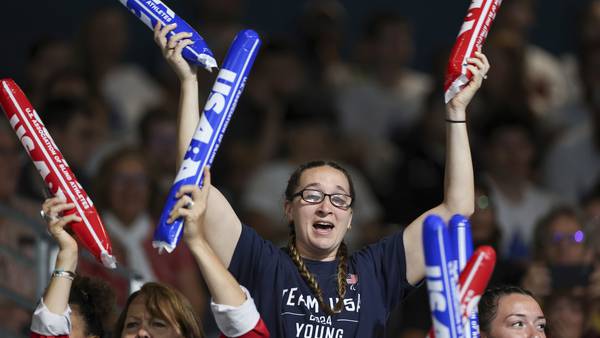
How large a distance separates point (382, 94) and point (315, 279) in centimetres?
454

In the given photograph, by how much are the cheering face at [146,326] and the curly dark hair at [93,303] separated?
0.27 metres

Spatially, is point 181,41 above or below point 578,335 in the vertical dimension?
above

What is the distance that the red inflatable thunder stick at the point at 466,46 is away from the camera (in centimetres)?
498

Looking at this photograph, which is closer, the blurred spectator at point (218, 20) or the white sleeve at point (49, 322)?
the white sleeve at point (49, 322)

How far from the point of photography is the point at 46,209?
4820mm

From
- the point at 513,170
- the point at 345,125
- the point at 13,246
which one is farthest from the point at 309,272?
the point at 345,125

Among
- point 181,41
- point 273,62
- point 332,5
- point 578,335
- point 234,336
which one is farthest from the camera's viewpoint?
point 332,5

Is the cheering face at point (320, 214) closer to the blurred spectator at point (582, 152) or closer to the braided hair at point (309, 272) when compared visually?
the braided hair at point (309, 272)

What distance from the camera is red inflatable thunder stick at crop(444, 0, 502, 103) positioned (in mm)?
4984

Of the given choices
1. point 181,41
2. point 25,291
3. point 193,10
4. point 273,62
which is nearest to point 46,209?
point 181,41

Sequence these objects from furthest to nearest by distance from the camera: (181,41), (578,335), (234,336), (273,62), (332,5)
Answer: (332,5)
(273,62)
(578,335)
(181,41)
(234,336)

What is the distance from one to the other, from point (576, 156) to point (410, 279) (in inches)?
166

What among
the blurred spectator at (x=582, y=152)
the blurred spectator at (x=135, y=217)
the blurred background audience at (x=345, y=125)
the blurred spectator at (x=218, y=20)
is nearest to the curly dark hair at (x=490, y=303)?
the blurred background audience at (x=345, y=125)

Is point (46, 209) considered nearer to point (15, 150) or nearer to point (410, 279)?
point (410, 279)
